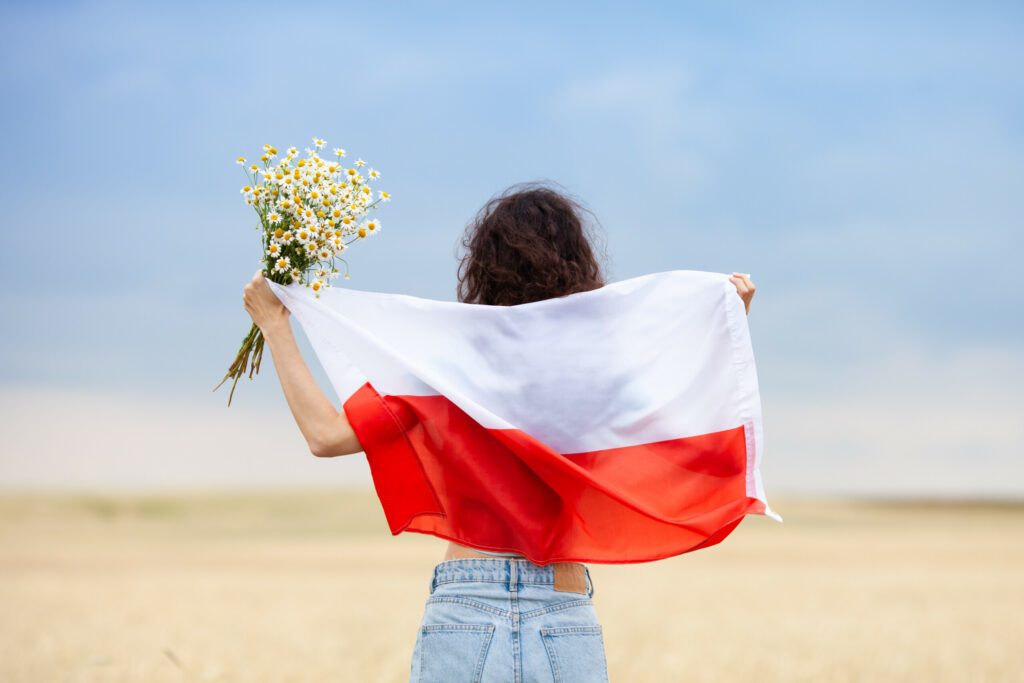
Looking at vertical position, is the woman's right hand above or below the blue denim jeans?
above

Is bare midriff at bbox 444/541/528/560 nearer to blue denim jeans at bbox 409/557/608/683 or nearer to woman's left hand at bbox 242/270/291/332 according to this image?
blue denim jeans at bbox 409/557/608/683

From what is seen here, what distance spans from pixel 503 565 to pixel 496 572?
0.12 feet

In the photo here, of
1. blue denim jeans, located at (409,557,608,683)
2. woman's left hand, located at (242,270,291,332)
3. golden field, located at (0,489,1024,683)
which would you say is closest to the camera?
blue denim jeans, located at (409,557,608,683)

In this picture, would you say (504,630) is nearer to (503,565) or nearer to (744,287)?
(503,565)

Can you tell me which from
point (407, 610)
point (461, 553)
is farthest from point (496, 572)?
point (407, 610)

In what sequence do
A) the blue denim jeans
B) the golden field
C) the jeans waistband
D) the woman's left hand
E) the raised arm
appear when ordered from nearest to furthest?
the blue denim jeans
the jeans waistband
the raised arm
the woman's left hand
the golden field

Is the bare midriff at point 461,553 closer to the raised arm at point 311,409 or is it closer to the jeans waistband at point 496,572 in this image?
the jeans waistband at point 496,572

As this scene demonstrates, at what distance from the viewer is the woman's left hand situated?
13.5ft

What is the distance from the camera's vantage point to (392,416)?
3.88m

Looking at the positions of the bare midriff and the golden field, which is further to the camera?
the golden field

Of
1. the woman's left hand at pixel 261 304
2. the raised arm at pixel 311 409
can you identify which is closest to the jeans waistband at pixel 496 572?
the raised arm at pixel 311 409

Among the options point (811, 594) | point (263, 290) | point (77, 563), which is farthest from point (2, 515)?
point (263, 290)

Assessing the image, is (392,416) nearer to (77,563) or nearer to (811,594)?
(811,594)

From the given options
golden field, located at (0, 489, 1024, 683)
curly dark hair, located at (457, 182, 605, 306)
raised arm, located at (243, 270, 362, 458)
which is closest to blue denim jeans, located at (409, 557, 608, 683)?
raised arm, located at (243, 270, 362, 458)
